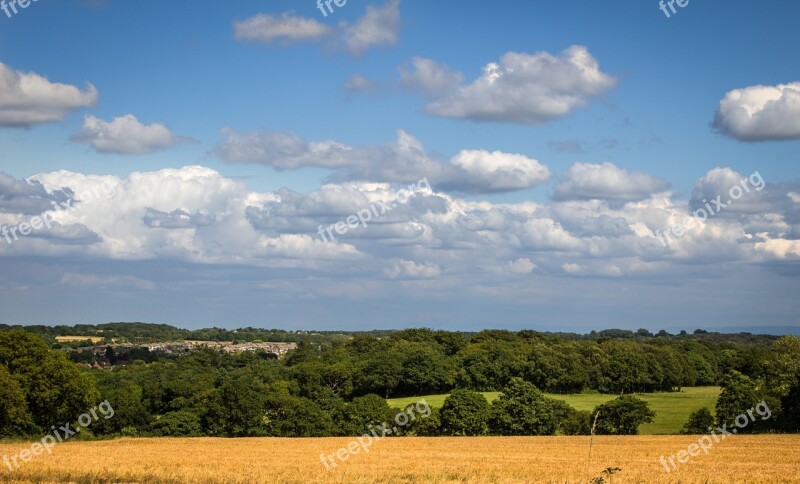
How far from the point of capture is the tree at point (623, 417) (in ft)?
250

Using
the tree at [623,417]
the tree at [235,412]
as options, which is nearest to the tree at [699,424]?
the tree at [623,417]

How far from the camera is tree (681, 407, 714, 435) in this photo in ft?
248

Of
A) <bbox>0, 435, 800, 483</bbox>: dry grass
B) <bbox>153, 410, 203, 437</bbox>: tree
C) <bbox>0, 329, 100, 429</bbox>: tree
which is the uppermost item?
<bbox>0, 329, 100, 429</bbox>: tree

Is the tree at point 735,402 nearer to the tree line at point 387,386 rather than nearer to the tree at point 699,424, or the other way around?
the tree line at point 387,386

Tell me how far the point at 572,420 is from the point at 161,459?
1983 inches

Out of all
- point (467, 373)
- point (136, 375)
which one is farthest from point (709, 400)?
point (136, 375)

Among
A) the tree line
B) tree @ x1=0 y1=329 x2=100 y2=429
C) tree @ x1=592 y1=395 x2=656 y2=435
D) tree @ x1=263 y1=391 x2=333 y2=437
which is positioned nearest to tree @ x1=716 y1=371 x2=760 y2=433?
the tree line

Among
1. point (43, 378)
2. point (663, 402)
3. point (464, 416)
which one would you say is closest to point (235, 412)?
point (43, 378)

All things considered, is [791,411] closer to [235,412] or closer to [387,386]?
[235,412]

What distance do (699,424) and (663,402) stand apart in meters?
38.4

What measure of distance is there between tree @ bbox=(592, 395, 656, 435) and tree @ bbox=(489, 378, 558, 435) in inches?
263

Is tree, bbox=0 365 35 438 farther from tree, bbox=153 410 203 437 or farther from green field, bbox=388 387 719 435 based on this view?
green field, bbox=388 387 719 435

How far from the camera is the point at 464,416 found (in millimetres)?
78312

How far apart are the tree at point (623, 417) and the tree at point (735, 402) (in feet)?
22.6
